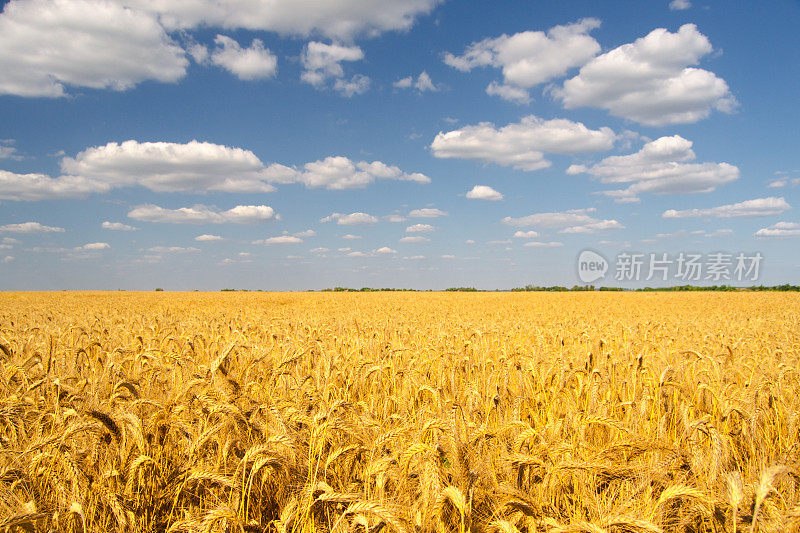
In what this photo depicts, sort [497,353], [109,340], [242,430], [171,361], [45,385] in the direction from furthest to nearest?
[109,340] → [497,353] → [171,361] → [45,385] → [242,430]

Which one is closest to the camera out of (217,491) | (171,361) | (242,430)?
(217,491)

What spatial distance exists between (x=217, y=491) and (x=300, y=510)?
609 millimetres

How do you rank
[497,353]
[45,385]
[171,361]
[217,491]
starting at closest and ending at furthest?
[217,491] < [45,385] < [171,361] < [497,353]

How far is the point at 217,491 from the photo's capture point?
2156 mm

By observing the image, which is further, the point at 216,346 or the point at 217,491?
the point at 216,346

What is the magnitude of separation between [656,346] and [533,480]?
16.8 feet

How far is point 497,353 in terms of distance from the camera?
5414 mm

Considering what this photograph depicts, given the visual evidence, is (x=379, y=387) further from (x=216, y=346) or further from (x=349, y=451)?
(x=216, y=346)

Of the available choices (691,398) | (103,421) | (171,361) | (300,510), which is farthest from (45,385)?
(691,398)

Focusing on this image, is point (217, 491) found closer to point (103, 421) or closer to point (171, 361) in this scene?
point (103, 421)

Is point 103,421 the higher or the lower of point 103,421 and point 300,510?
the higher

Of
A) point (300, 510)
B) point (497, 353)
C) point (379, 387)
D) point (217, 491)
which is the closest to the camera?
point (300, 510)

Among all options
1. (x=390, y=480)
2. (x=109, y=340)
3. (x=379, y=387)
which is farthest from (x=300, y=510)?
(x=109, y=340)

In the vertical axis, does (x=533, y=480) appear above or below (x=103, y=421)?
below
